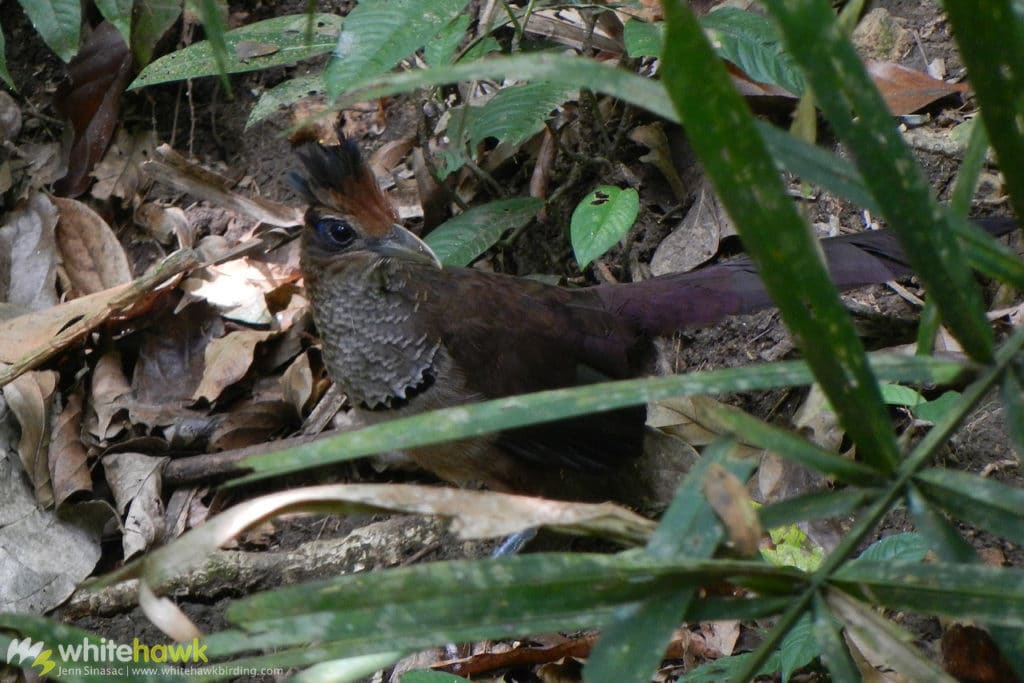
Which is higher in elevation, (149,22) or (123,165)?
(149,22)

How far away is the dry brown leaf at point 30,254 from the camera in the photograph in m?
3.96

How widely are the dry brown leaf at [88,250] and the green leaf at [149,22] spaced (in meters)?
0.71

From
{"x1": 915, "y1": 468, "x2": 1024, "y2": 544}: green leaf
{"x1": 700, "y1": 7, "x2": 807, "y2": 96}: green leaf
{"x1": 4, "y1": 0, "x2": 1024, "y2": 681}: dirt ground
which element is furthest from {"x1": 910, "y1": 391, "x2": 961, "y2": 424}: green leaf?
{"x1": 915, "y1": 468, "x2": 1024, "y2": 544}: green leaf

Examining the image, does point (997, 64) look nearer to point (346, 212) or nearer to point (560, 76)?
point (560, 76)

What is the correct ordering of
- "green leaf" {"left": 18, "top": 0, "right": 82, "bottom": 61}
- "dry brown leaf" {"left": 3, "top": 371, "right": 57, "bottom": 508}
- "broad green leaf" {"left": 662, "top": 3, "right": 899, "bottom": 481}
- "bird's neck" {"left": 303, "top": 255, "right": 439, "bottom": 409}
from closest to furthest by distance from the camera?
1. "broad green leaf" {"left": 662, "top": 3, "right": 899, "bottom": 481}
2. "bird's neck" {"left": 303, "top": 255, "right": 439, "bottom": 409}
3. "dry brown leaf" {"left": 3, "top": 371, "right": 57, "bottom": 508}
4. "green leaf" {"left": 18, "top": 0, "right": 82, "bottom": 61}

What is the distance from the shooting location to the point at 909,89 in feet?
11.6

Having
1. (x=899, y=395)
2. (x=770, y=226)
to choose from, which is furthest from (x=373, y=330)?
(x=770, y=226)

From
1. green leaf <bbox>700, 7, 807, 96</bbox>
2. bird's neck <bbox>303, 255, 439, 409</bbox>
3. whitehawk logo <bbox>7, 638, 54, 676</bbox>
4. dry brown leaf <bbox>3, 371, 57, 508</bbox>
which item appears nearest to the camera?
whitehawk logo <bbox>7, 638, 54, 676</bbox>

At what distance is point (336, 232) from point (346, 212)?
0.27 ft

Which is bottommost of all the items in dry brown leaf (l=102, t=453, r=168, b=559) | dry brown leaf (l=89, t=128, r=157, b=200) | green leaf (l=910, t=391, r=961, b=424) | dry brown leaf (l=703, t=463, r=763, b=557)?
dry brown leaf (l=102, t=453, r=168, b=559)

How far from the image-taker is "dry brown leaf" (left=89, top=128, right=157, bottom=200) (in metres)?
4.41

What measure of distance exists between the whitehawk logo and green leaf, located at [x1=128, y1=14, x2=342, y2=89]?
1.92 m

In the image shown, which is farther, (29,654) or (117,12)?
(117,12)

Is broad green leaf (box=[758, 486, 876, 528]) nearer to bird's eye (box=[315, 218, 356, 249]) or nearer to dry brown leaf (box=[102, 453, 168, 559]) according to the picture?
bird's eye (box=[315, 218, 356, 249])
